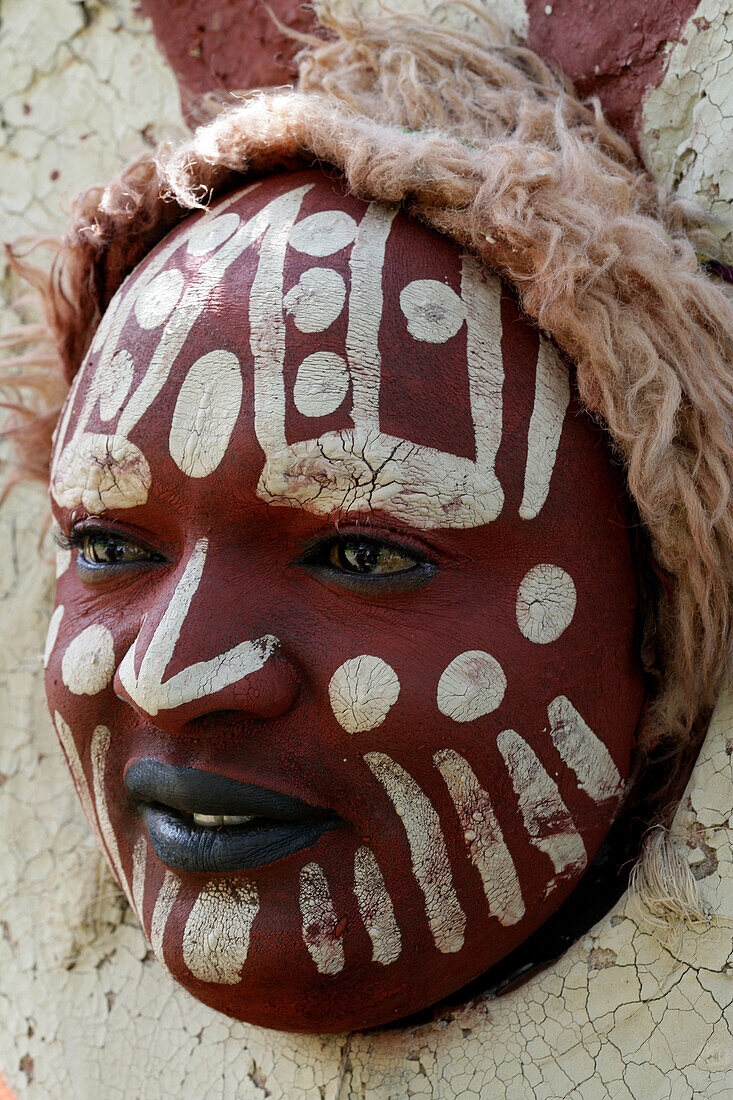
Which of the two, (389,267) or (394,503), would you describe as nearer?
(394,503)

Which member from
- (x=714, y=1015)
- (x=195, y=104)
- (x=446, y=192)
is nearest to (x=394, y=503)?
(x=446, y=192)

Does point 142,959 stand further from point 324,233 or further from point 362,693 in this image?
point 324,233

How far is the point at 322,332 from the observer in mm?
1475

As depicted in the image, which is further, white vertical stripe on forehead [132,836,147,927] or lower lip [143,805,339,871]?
white vertical stripe on forehead [132,836,147,927]

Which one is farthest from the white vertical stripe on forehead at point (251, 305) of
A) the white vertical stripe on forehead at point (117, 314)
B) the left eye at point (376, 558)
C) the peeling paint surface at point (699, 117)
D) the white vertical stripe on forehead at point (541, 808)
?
the peeling paint surface at point (699, 117)

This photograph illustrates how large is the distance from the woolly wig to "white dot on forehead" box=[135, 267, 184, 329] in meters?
0.15

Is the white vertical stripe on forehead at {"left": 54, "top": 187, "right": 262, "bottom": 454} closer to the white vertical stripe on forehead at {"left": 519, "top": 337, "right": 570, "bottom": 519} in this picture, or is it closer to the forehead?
the forehead

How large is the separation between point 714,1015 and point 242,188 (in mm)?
1382

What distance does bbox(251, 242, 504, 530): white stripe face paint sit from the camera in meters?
1.42

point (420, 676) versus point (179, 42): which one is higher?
point (179, 42)

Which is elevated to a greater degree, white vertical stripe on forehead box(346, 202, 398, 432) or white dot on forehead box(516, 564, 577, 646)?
white vertical stripe on forehead box(346, 202, 398, 432)

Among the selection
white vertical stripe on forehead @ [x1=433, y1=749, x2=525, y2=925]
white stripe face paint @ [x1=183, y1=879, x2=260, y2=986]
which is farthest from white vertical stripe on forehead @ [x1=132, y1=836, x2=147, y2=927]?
white vertical stripe on forehead @ [x1=433, y1=749, x2=525, y2=925]

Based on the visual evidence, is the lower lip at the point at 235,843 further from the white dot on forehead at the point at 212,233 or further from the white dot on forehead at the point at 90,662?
the white dot on forehead at the point at 212,233

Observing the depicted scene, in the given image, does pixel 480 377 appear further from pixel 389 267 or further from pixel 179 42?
pixel 179 42
